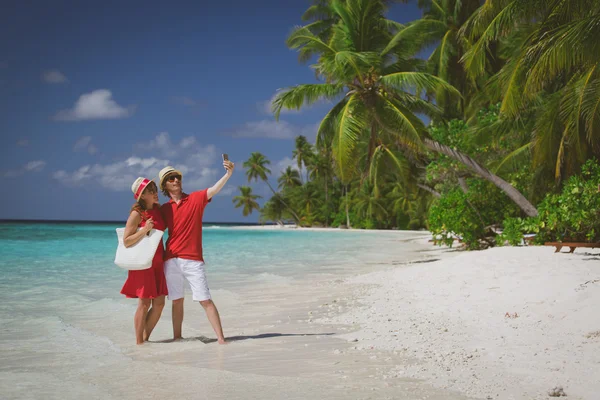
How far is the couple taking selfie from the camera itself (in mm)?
4781

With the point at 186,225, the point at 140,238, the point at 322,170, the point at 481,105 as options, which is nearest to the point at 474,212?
the point at 481,105

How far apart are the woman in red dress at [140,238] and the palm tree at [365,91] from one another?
10.5 m

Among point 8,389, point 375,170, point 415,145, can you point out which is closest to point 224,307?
point 8,389

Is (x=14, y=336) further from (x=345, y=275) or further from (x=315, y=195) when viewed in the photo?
(x=315, y=195)

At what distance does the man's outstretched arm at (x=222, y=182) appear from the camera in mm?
4805

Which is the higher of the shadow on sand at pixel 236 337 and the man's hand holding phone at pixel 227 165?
the man's hand holding phone at pixel 227 165

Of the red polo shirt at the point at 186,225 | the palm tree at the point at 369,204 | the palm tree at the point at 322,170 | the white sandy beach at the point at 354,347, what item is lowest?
the white sandy beach at the point at 354,347

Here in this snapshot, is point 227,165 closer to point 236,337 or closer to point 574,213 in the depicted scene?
point 236,337

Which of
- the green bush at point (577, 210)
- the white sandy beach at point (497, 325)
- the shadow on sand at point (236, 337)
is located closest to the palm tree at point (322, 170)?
the green bush at point (577, 210)

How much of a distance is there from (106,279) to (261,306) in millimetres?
5666

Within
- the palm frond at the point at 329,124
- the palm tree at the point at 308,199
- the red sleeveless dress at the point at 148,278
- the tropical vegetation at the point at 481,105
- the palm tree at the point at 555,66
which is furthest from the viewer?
the palm tree at the point at 308,199

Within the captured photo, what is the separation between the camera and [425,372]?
3.83 metres

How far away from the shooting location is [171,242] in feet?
16.1

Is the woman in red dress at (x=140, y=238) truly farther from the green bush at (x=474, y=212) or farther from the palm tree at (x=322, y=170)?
the palm tree at (x=322, y=170)
